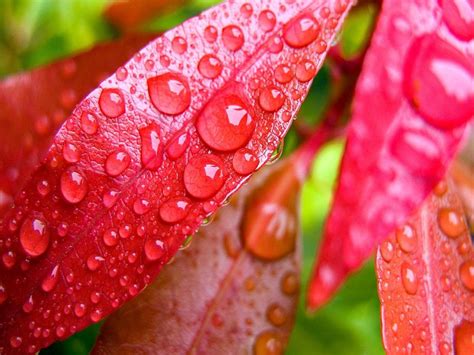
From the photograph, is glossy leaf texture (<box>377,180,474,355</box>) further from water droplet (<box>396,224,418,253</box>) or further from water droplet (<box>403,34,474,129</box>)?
water droplet (<box>403,34,474,129</box>)

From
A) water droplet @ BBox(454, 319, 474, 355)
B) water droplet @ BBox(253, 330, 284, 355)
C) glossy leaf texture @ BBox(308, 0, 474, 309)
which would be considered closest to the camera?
glossy leaf texture @ BBox(308, 0, 474, 309)

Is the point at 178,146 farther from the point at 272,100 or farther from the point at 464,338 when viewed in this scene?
the point at 464,338

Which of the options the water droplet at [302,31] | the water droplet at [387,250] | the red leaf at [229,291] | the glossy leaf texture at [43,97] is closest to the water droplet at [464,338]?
the water droplet at [387,250]

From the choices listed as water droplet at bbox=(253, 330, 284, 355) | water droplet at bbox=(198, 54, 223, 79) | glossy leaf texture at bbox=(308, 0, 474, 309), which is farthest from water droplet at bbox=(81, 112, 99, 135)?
water droplet at bbox=(253, 330, 284, 355)

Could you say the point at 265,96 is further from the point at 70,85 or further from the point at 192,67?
the point at 70,85

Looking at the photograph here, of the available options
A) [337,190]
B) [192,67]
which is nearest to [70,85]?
[192,67]

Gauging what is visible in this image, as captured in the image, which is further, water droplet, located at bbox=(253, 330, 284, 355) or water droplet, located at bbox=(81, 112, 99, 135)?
water droplet, located at bbox=(253, 330, 284, 355)
